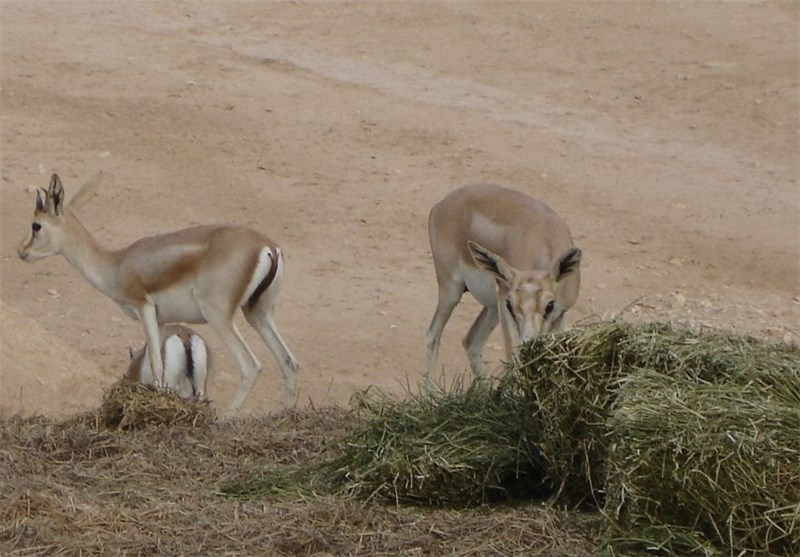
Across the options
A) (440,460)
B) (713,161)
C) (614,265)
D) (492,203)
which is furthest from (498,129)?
(440,460)

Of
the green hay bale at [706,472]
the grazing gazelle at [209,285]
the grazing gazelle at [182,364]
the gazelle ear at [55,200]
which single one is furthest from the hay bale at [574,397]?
the gazelle ear at [55,200]

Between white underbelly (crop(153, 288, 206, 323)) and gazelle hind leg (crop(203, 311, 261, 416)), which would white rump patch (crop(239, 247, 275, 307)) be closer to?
gazelle hind leg (crop(203, 311, 261, 416))

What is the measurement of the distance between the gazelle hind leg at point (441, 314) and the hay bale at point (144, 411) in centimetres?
265

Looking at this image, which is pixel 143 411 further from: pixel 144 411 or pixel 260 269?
pixel 260 269

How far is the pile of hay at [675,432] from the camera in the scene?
567 centimetres

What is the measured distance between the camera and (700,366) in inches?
247

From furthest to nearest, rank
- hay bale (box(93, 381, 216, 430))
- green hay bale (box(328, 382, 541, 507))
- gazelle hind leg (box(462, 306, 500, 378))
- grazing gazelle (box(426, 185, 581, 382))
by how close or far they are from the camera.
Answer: gazelle hind leg (box(462, 306, 500, 378)), grazing gazelle (box(426, 185, 581, 382)), hay bale (box(93, 381, 216, 430)), green hay bale (box(328, 382, 541, 507))

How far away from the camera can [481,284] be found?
10.4 meters

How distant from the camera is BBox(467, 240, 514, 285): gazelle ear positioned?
30.6ft

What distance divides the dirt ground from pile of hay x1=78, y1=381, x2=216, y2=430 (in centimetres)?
187

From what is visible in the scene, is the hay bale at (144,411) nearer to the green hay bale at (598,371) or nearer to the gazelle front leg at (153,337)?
the gazelle front leg at (153,337)

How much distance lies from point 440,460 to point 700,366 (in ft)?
3.88

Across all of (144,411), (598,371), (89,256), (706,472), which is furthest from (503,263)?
(706,472)

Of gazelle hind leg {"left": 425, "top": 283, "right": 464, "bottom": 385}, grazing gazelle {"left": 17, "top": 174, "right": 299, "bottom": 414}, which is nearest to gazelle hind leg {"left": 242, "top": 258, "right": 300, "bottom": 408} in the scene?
grazing gazelle {"left": 17, "top": 174, "right": 299, "bottom": 414}
